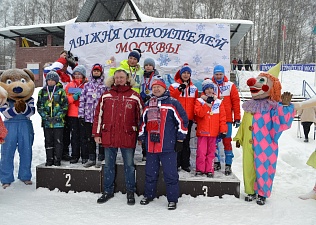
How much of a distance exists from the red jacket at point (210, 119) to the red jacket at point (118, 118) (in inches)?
34.8

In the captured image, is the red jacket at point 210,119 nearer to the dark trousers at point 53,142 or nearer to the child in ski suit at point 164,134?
the child in ski suit at point 164,134

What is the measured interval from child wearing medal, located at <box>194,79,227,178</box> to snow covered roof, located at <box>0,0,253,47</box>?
32.1 ft

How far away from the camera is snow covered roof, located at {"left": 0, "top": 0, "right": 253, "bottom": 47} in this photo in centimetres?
1471

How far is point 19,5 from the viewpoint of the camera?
40156 mm

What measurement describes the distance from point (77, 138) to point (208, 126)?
206 cm

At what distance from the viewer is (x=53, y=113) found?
4633 mm

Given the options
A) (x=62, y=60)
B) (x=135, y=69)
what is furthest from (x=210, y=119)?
(x=62, y=60)

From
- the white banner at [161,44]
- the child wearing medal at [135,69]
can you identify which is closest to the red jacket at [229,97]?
the white banner at [161,44]

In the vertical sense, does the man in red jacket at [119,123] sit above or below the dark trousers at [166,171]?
above

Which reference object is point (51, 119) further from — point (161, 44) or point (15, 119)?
point (161, 44)

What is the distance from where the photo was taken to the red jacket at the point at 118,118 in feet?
13.4

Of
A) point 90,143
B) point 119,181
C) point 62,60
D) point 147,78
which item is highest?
point 62,60

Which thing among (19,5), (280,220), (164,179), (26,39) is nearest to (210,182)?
(164,179)

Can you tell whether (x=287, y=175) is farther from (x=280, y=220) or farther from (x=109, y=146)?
(x=109, y=146)
